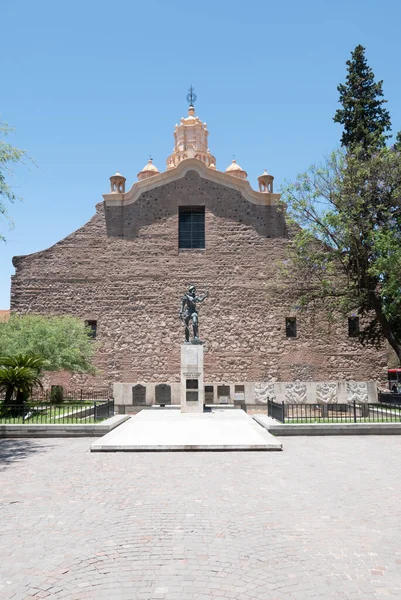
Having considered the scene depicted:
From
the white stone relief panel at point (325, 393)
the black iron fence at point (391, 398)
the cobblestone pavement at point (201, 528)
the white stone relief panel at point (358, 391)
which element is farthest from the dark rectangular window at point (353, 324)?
the cobblestone pavement at point (201, 528)

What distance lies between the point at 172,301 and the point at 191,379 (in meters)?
8.72

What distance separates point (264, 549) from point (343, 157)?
20938mm

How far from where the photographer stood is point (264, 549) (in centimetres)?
561

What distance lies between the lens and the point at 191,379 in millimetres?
20531

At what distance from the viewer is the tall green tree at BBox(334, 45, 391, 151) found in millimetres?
28031

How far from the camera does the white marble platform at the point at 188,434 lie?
1241cm

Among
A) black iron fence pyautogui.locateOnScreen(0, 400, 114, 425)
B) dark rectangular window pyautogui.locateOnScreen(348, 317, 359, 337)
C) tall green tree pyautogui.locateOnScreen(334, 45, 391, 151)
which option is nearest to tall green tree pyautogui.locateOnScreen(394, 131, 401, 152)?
tall green tree pyautogui.locateOnScreen(334, 45, 391, 151)

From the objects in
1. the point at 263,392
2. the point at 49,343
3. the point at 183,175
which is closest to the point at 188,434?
the point at 263,392

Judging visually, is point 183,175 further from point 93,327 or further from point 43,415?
point 43,415

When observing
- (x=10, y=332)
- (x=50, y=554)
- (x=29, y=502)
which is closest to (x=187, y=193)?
(x=10, y=332)

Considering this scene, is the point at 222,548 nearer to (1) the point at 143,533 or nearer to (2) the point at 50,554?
(1) the point at 143,533

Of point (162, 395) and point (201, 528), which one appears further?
point (162, 395)

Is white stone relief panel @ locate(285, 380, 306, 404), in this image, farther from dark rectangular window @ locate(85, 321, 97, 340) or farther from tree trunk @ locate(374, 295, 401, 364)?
dark rectangular window @ locate(85, 321, 97, 340)

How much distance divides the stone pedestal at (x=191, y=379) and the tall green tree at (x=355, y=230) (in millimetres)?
6662
